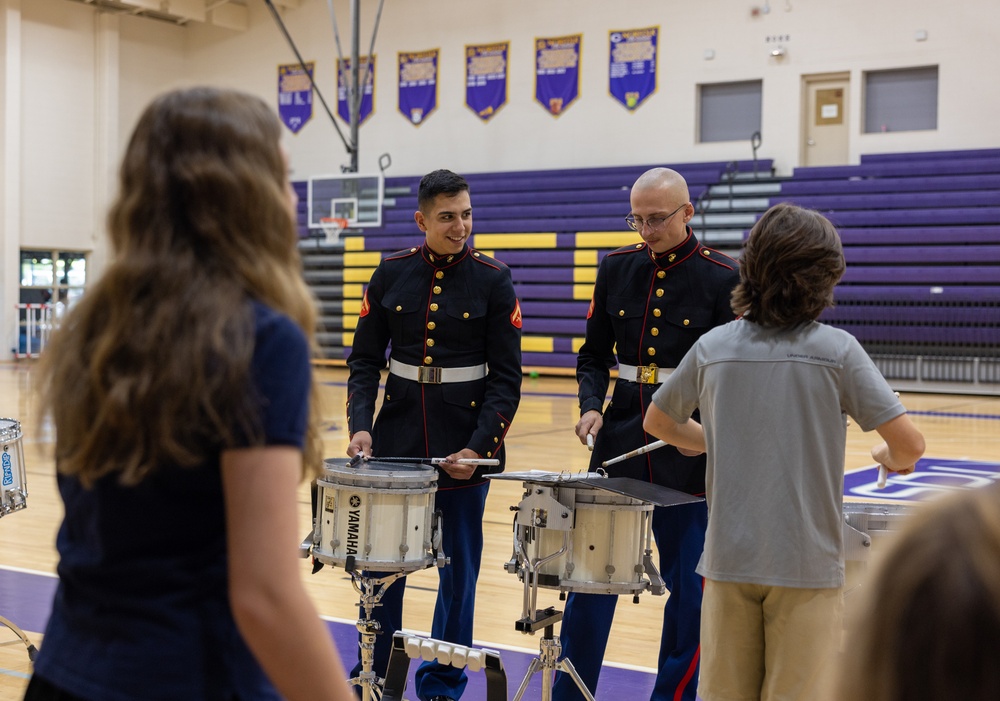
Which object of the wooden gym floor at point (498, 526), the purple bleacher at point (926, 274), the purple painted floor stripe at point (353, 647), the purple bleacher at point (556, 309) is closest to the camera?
the purple painted floor stripe at point (353, 647)

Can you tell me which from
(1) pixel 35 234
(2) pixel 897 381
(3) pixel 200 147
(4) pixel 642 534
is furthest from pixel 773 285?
(1) pixel 35 234

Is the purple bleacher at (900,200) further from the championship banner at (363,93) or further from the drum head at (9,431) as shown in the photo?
the drum head at (9,431)

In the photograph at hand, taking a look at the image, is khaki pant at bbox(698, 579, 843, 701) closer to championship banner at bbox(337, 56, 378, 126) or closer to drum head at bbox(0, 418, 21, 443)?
drum head at bbox(0, 418, 21, 443)

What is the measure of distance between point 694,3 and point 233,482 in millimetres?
15757

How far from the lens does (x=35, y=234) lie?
1827 centimetres

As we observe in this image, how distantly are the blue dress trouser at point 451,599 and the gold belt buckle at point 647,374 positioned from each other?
611 millimetres

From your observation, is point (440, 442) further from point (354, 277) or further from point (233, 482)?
point (354, 277)

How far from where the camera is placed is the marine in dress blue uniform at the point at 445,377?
348cm

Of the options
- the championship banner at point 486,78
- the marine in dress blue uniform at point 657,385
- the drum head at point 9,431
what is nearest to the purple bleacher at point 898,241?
the championship banner at point 486,78

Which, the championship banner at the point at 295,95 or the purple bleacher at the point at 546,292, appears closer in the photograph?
the purple bleacher at the point at 546,292

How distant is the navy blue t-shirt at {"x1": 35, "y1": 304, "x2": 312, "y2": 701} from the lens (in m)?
1.22

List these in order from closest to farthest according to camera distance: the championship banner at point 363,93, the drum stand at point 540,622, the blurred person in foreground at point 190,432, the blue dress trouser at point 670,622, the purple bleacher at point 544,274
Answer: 1. the blurred person in foreground at point 190,432
2. the drum stand at point 540,622
3. the blue dress trouser at point 670,622
4. the purple bleacher at point 544,274
5. the championship banner at point 363,93

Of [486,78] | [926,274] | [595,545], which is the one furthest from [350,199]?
[595,545]

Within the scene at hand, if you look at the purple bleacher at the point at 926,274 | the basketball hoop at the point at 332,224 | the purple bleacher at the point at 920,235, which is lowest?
the purple bleacher at the point at 926,274
